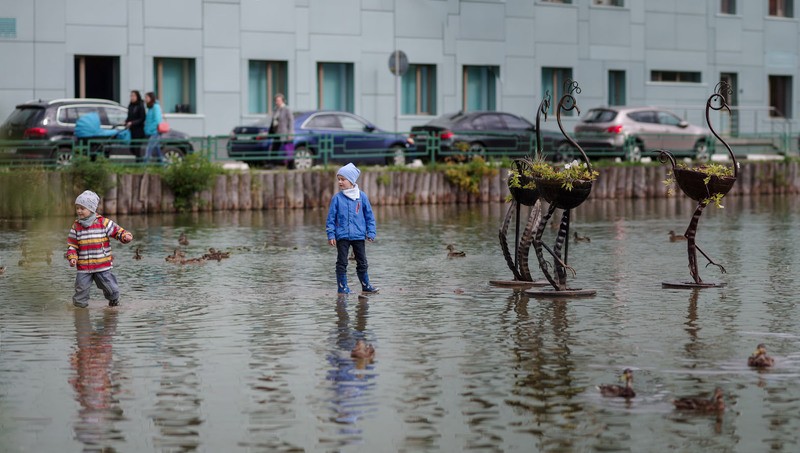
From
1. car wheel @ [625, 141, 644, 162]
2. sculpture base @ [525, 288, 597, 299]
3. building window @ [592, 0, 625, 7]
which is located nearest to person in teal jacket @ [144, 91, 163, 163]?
car wheel @ [625, 141, 644, 162]

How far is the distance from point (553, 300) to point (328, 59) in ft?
97.7

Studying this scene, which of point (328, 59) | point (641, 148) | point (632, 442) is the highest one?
point (328, 59)

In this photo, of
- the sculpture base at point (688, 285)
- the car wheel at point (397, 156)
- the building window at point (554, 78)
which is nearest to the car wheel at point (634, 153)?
the car wheel at point (397, 156)

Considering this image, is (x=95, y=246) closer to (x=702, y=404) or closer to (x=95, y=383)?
(x=95, y=383)

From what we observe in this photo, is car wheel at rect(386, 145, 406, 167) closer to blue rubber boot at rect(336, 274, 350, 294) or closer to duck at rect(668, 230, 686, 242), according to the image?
duck at rect(668, 230, 686, 242)

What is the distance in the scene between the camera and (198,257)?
20156 mm

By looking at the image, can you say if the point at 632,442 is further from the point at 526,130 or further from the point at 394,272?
the point at 526,130

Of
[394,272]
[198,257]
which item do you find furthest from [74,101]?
[394,272]

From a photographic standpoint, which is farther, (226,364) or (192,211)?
(192,211)

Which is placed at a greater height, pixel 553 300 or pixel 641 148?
pixel 641 148

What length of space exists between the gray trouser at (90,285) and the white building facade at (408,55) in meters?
20.2

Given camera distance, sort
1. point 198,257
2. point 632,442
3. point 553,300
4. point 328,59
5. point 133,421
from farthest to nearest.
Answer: point 328,59 < point 198,257 < point 553,300 < point 133,421 < point 632,442

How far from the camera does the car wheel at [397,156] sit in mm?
34906

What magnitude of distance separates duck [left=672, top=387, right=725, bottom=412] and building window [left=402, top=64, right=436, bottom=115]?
3825 centimetres
